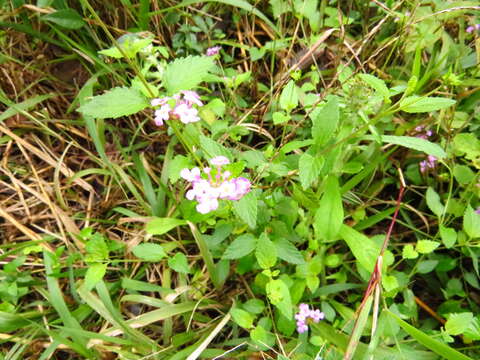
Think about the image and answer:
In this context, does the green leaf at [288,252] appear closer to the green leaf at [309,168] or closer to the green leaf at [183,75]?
the green leaf at [309,168]

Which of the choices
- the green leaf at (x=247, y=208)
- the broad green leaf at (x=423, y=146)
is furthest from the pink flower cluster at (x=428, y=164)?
the green leaf at (x=247, y=208)

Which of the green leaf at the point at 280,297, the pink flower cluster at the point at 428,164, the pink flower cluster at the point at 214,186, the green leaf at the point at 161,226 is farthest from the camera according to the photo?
the pink flower cluster at the point at 428,164

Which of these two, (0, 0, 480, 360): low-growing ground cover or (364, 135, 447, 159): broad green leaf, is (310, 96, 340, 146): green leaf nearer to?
(0, 0, 480, 360): low-growing ground cover

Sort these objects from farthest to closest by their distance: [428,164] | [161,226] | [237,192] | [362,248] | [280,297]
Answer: [428,164] < [161,226] < [362,248] < [280,297] < [237,192]

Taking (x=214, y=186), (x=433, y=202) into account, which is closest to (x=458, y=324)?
(x=433, y=202)

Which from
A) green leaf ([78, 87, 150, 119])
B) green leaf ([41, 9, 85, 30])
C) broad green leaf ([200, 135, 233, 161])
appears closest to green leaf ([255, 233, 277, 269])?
broad green leaf ([200, 135, 233, 161])

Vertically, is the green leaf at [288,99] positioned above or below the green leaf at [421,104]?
below

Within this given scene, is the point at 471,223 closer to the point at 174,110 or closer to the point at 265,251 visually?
the point at 265,251
